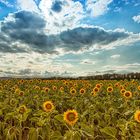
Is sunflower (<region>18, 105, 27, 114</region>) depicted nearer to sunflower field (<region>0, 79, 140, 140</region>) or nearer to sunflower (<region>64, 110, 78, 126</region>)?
sunflower field (<region>0, 79, 140, 140</region>)

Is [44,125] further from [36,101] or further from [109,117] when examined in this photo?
[36,101]

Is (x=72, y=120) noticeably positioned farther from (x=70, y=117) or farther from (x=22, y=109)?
(x=22, y=109)

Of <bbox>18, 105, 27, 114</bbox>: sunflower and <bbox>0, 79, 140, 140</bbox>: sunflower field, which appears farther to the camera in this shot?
<bbox>18, 105, 27, 114</bbox>: sunflower

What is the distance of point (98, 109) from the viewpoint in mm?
8844

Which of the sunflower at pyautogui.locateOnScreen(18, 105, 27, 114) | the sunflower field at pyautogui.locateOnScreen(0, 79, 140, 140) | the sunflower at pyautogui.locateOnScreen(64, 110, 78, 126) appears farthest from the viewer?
the sunflower at pyautogui.locateOnScreen(18, 105, 27, 114)

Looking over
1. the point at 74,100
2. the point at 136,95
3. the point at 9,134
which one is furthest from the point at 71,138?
the point at 136,95

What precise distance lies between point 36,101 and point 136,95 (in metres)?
3.32

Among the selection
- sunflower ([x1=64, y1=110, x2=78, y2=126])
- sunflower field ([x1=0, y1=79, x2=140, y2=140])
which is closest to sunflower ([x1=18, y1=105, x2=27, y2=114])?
sunflower field ([x1=0, y1=79, x2=140, y2=140])

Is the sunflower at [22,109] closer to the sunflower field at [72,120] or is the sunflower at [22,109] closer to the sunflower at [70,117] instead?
the sunflower field at [72,120]

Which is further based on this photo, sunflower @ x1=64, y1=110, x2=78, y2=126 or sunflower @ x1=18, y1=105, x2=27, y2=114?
sunflower @ x1=18, y1=105, x2=27, y2=114

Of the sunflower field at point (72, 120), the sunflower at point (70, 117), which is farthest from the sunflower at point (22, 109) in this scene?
the sunflower at point (70, 117)

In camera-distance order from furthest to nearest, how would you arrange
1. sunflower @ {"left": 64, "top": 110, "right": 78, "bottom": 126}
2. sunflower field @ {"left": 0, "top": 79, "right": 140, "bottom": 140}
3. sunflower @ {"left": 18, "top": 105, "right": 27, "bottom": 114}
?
sunflower @ {"left": 18, "top": 105, "right": 27, "bottom": 114} → sunflower @ {"left": 64, "top": 110, "right": 78, "bottom": 126} → sunflower field @ {"left": 0, "top": 79, "right": 140, "bottom": 140}

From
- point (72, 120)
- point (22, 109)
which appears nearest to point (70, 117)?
point (72, 120)

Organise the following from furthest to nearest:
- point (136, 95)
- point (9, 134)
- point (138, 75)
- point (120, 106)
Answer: point (138, 75) < point (136, 95) < point (120, 106) < point (9, 134)
